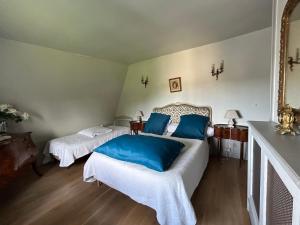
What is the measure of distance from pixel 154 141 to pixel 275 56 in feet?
5.23

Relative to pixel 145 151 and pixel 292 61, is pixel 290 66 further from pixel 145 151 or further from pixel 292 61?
pixel 145 151

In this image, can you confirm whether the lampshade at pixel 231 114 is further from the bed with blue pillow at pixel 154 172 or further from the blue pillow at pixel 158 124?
the blue pillow at pixel 158 124

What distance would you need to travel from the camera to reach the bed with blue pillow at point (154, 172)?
1.52 meters

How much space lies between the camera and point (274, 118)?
1.63 metres

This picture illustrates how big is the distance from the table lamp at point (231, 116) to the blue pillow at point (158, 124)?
123cm

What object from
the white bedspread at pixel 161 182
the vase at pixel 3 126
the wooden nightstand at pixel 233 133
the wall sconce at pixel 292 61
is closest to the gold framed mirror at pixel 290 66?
the wall sconce at pixel 292 61

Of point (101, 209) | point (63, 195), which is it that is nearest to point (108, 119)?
point (63, 195)

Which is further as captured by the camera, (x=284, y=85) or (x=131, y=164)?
(x=131, y=164)

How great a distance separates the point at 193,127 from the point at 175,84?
4.12 feet

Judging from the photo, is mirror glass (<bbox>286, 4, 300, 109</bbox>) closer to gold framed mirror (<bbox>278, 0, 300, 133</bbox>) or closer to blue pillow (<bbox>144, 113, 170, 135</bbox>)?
gold framed mirror (<bbox>278, 0, 300, 133</bbox>)

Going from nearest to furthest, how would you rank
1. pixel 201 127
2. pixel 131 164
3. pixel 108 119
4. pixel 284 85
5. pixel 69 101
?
1. pixel 284 85
2. pixel 131 164
3. pixel 201 127
4. pixel 69 101
5. pixel 108 119

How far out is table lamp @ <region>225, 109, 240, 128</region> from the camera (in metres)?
2.97

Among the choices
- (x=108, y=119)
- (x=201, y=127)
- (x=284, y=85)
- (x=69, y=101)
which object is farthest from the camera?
(x=108, y=119)

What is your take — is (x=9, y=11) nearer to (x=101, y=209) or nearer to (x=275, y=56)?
(x=101, y=209)
